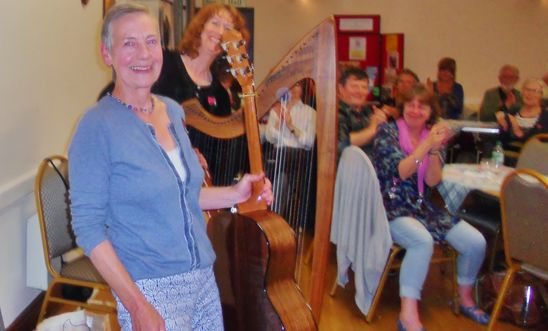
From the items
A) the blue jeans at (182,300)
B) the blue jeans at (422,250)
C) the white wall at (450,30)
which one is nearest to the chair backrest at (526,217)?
the blue jeans at (422,250)

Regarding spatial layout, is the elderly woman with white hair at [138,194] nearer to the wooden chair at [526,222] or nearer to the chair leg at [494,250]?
the wooden chair at [526,222]

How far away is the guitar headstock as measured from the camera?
161cm

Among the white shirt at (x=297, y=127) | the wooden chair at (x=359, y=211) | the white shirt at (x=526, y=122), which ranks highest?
the white shirt at (x=297, y=127)

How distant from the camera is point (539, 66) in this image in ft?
23.5

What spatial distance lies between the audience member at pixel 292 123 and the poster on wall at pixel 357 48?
5.28m

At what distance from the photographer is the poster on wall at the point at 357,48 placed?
287 inches

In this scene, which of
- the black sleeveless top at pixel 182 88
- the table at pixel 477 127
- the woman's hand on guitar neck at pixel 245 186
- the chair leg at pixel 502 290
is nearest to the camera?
the woman's hand on guitar neck at pixel 245 186

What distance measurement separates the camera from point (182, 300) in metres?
1.29

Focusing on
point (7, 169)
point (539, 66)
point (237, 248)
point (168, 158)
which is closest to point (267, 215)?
point (237, 248)

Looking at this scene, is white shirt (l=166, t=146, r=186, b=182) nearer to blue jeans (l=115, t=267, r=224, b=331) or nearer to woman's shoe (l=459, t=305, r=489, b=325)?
blue jeans (l=115, t=267, r=224, b=331)

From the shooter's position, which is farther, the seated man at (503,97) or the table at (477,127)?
the seated man at (503,97)

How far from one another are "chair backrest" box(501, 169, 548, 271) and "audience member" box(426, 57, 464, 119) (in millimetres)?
3395

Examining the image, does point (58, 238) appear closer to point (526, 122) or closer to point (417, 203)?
point (417, 203)

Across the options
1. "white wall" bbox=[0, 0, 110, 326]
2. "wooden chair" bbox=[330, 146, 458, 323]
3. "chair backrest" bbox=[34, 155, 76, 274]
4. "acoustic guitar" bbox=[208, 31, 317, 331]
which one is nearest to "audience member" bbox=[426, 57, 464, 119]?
"wooden chair" bbox=[330, 146, 458, 323]
